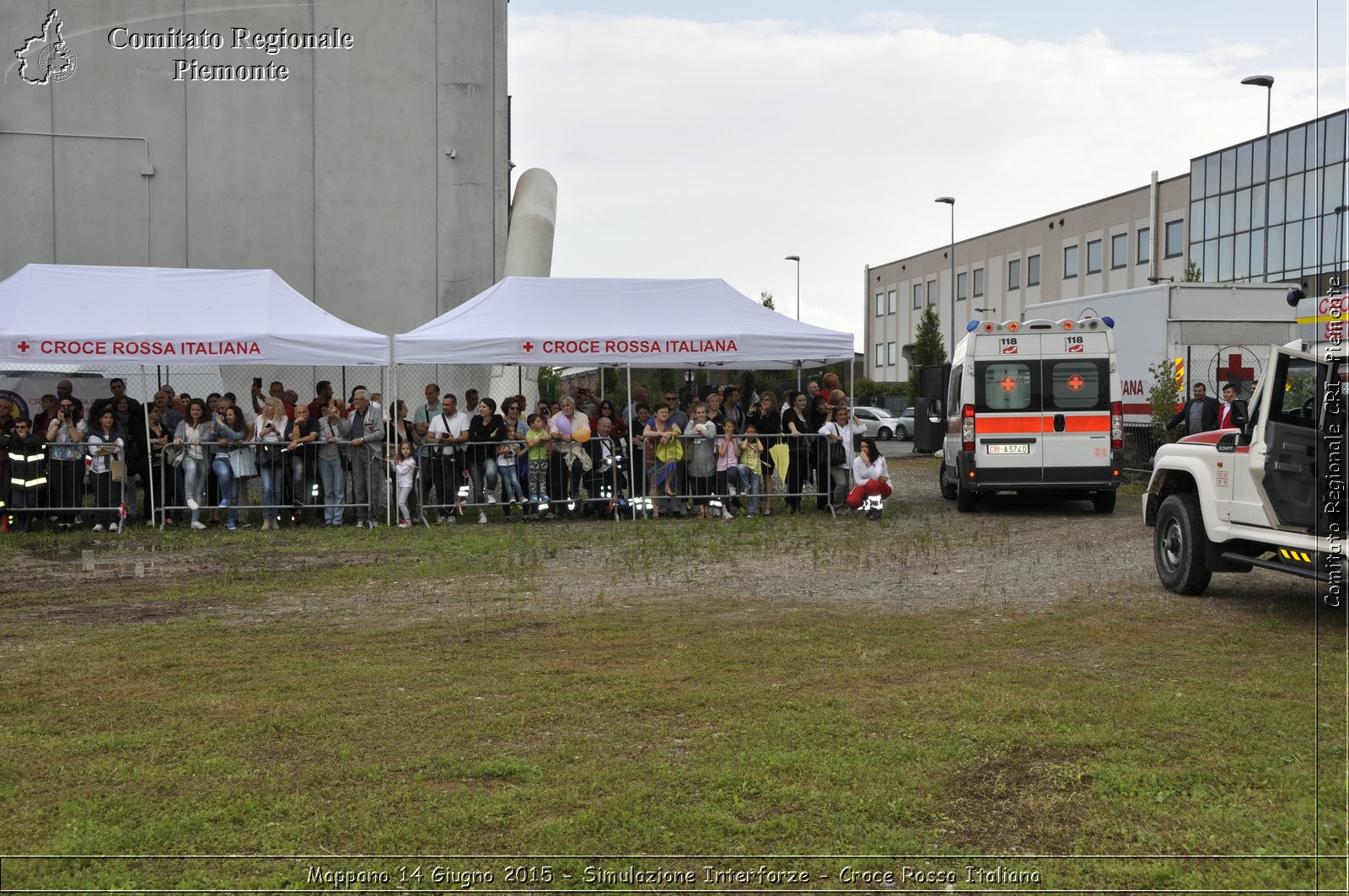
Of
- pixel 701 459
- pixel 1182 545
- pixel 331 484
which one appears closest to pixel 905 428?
pixel 701 459

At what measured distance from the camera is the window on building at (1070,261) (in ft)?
216

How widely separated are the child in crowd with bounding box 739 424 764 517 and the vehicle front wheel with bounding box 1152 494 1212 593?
291 inches

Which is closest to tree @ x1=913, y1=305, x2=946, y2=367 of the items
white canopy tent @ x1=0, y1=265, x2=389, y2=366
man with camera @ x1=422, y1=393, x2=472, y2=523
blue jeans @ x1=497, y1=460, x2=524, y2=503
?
blue jeans @ x1=497, y1=460, x2=524, y2=503

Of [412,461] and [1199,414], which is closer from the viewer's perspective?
[412,461]

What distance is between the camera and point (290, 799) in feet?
16.9

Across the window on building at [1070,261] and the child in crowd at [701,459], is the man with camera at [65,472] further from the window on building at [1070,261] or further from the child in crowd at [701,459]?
the window on building at [1070,261]

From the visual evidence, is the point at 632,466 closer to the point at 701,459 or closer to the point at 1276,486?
the point at 701,459

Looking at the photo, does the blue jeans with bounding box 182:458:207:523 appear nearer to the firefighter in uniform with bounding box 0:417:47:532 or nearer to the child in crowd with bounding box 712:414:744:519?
the firefighter in uniform with bounding box 0:417:47:532

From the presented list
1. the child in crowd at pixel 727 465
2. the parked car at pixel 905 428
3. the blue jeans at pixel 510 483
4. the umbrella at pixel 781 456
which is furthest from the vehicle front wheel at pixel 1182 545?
the parked car at pixel 905 428

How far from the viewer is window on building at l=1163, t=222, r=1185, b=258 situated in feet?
191

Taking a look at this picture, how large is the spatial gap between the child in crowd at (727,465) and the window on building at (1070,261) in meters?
53.0

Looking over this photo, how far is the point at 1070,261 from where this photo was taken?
66.4 m

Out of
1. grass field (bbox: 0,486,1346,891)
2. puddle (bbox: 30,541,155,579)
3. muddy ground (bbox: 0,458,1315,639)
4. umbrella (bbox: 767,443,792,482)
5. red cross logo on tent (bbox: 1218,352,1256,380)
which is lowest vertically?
puddle (bbox: 30,541,155,579)

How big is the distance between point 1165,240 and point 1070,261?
24.2 ft
